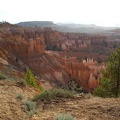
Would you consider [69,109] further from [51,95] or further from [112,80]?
[112,80]

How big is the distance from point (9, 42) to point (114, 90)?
40.6 metres

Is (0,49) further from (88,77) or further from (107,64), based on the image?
(107,64)

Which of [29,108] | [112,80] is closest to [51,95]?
[29,108]

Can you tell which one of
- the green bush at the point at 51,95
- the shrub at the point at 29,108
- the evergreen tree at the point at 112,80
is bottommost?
the evergreen tree at the point at 112,80

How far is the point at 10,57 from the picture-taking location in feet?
159

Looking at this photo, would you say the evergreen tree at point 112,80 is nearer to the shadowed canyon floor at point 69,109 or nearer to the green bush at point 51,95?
the green bush at point 51,95

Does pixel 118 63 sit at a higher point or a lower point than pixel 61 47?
higher

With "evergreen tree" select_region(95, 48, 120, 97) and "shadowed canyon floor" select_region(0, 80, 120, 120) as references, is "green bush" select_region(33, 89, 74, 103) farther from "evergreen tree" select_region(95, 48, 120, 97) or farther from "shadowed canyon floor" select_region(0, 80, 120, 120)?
"evergreen tree" select_region(95, 48, 120, 97)

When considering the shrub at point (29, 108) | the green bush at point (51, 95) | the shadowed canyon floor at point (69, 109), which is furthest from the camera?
the green bush at point (51, 95)

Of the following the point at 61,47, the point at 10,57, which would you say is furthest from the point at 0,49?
the point at 61,47

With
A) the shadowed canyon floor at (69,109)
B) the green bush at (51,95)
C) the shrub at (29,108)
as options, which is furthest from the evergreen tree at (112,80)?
the shrub at (29,108)

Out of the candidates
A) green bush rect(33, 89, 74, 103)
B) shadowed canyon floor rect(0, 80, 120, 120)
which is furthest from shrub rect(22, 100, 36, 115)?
green bush rect(33, 89, 74, 103)

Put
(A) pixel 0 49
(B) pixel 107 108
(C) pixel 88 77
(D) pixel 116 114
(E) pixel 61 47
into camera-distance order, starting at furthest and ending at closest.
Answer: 1. (E) pixel 61 47
2. (C) pixel 88 77
3. (A) pixel 0 49
4. (B) pixel 107 108
5. (D) pixel 116 114

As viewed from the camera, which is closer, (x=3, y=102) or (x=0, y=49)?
(x=3, y=102)
